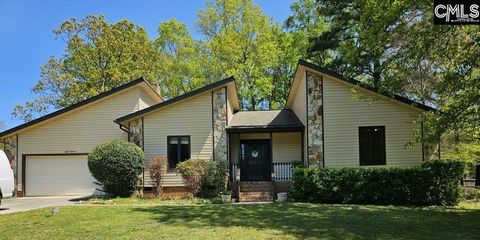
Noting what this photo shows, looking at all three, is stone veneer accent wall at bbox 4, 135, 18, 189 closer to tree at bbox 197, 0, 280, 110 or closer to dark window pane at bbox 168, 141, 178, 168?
dark window pane at bbox 168, 141, 178, 168

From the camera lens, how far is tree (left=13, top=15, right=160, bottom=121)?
31.9 metres

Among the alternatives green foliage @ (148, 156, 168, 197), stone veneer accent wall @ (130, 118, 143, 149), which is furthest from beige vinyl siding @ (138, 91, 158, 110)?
green foliage @ (148, 156, 168, 197)

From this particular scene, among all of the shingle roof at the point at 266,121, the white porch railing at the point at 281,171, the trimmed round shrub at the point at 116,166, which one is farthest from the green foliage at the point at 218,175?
the trimmed round shrub at the point at 116,166

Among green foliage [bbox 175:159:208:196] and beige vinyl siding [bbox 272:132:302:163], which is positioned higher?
beige vinyl siding [bbox 272:132:302:163]

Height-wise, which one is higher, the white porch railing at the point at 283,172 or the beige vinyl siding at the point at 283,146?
the beige vinyl siding at the point at 283,146

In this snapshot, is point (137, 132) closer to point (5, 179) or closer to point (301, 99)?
point (5, 179)

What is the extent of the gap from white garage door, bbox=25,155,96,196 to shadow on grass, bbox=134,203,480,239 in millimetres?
9064

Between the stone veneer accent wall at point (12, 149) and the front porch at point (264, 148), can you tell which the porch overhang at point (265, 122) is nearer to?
the front porch at point (264, 148)

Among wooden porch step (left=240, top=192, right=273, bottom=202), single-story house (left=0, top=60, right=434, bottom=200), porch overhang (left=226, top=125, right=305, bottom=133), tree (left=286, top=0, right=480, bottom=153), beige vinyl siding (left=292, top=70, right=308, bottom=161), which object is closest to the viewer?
tree (left=286, top=0, right=480, bottom=153)

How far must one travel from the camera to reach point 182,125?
1797cm

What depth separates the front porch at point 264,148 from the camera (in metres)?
17.8

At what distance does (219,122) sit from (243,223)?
8.74 m

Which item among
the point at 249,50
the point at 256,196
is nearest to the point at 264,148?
the point at 256,196

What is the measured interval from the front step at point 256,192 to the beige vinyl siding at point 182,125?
7.58ft
